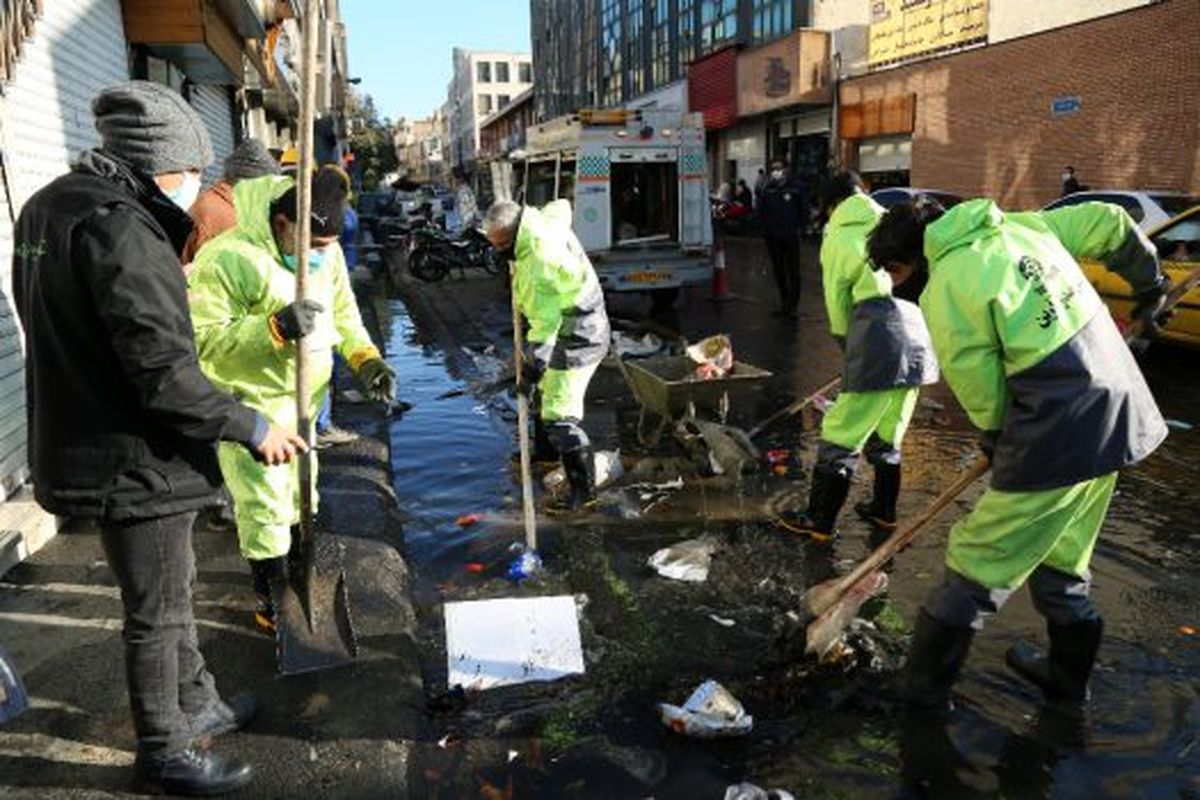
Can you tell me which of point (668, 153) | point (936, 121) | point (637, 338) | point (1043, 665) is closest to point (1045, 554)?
point (1043, 665)

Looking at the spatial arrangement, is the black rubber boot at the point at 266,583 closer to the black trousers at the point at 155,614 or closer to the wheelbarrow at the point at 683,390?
the black trousers at the point at 155,614

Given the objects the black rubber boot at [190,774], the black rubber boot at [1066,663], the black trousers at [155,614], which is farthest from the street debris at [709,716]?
the black trousers at [155,614]

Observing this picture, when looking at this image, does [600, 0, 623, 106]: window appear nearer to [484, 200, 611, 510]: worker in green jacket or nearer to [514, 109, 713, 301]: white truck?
[514, 109, 713, 301]: white truck

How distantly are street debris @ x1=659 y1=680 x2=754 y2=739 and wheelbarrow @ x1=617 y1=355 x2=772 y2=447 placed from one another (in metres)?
3.07

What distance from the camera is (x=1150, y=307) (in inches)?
144

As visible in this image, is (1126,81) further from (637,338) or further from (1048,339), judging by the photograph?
(1048,339)

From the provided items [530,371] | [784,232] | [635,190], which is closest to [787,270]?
[784,232]

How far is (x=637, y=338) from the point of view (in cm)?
1015

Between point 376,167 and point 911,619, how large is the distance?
49.9m

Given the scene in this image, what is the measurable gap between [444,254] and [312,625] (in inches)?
573

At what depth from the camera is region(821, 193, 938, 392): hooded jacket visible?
4.39m

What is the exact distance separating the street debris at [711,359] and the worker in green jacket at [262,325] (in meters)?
3.23

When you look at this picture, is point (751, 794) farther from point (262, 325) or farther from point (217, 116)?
point (217, 116)

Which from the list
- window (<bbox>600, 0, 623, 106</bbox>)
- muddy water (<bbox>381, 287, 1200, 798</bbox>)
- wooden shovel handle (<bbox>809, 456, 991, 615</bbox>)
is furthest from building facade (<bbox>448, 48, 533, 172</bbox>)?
wooden shovel handle (<bbox>809, 456, 991, 615</bbox>)
